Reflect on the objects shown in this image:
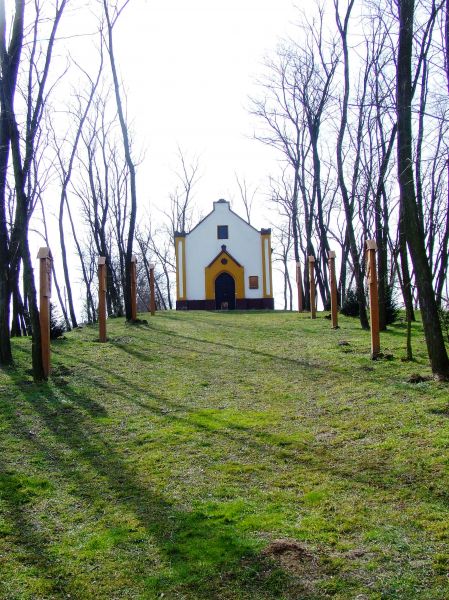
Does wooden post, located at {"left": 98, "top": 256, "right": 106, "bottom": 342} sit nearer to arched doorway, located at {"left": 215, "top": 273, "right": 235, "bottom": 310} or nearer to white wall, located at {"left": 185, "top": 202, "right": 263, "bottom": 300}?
white wall, located at {"left": 185, "top": 202, "right": 263, "bottom": 300}

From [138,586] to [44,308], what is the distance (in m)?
7.15

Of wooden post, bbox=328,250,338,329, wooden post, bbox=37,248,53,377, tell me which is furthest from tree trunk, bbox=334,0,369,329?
wooden post, bbox=37,248,53,377

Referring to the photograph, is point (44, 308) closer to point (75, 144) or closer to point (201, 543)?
point (201, 543)

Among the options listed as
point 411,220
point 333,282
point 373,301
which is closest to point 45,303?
point 373,301

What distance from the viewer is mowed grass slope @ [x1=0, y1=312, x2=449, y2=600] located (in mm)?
3955

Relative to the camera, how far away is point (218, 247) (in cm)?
3550

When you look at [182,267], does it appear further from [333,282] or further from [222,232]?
[333,282]

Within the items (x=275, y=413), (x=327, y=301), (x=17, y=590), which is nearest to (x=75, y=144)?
(x=327, y=301)

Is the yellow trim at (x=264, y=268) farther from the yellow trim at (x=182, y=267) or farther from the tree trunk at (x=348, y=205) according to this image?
the tree trunk at (x=348, y=205)

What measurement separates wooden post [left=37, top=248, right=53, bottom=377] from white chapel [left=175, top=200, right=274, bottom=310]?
23439 mm

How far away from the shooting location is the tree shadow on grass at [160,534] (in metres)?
3.91

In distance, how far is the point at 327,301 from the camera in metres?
23.6

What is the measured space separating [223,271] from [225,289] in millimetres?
1033

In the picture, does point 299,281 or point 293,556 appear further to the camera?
point 299,281
